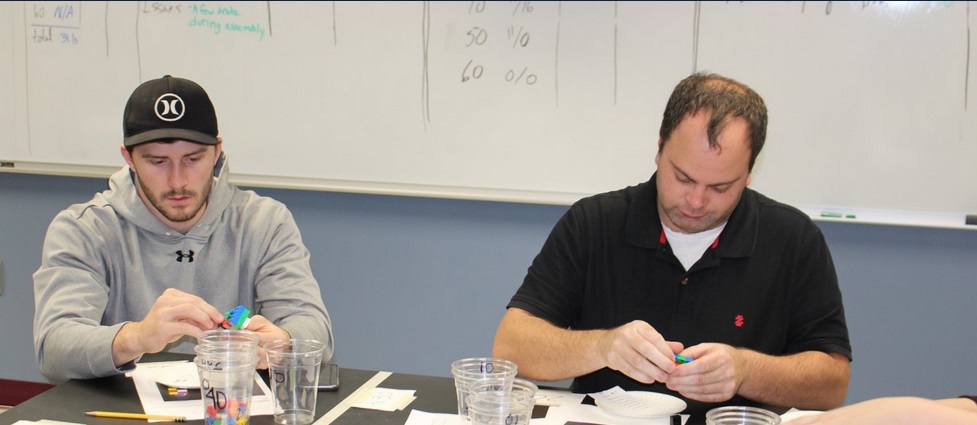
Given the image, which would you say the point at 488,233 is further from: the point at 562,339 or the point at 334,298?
the point at 562,339

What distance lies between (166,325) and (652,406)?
1008 millimetres

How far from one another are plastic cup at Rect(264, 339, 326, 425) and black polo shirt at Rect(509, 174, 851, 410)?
2.24 ft

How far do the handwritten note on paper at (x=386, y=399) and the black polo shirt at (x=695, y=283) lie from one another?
467mm

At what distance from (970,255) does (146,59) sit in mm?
3212

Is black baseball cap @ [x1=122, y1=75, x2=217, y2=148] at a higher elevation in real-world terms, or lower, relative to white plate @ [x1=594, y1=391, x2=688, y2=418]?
higher

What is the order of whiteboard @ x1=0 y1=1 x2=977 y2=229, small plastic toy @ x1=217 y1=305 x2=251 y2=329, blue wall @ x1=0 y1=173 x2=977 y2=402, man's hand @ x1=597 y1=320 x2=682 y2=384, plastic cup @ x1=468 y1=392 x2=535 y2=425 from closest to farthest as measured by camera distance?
plastic cup @ x1=468 y1=392 x2=535 y2=425 → man's hand @ x1=597 y1=320 x2=682 y2=384 → small plastic toy @ x1=217 y1=305 x2=251 y2=329 → whiteboard @ x1=0 y1=1 x2=977 y2=229 → blue wall @ x1=0 y1=173 x2=977 y2=402

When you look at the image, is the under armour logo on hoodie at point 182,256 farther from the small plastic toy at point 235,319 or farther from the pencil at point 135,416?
the pencil at point 135,416

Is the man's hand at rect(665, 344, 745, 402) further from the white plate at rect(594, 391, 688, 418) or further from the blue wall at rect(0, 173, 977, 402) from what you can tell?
the blue wall at rect(0, 173, 977, 402)

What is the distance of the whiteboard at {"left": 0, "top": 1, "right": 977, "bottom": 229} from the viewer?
3080 mm

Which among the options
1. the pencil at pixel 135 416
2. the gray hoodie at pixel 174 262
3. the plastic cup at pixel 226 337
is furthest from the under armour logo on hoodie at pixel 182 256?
the pencil at pixel 135 416

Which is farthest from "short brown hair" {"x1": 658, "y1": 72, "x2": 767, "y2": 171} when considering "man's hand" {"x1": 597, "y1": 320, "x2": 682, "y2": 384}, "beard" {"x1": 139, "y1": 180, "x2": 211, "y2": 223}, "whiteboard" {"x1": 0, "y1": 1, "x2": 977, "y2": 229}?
"beard" {"x1": 139, "y1": 180, "x2": 211, "y2": 223}

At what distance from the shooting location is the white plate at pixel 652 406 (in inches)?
69.6

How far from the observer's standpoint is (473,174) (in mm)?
3441

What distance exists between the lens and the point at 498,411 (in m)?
1.55
